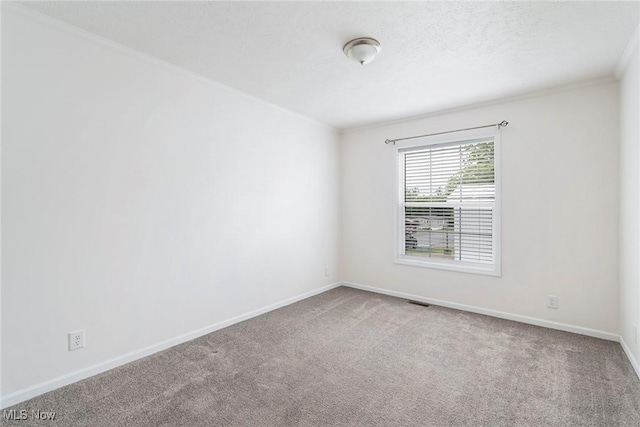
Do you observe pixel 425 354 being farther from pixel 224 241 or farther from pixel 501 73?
pixel 501 73

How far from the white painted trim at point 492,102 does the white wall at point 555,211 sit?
0.04 m

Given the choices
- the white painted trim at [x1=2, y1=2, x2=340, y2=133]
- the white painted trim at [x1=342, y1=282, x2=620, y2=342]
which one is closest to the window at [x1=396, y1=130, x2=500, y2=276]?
the white painted trim at [x1=342, y1=282, x2=620, y2=342]

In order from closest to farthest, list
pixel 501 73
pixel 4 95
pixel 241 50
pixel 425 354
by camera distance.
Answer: pixel 4 95 → pixel 241 50 → pixel 425 354 → pixel 501 73

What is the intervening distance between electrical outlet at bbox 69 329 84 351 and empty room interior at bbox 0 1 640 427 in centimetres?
1

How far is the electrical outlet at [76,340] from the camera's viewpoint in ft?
6.99

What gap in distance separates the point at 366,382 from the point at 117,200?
226 centimetres

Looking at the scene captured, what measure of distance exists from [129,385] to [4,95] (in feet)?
6.52

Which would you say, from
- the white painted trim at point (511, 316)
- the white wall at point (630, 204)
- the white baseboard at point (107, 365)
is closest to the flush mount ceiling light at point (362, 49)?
the white wall at point (630, 204)

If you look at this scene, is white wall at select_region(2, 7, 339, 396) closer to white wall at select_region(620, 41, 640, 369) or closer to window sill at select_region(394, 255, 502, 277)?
window sill at select_region(394, 255, 502, 277)

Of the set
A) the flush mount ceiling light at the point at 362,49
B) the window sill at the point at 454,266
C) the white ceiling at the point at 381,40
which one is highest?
the white ceiling at the point at 381,40

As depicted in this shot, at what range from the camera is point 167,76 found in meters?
2.63

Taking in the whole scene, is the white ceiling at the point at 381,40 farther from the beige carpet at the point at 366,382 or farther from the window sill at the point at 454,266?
the beige carpet at the point at 366,382

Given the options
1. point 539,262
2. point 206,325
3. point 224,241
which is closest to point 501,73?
point 539,262

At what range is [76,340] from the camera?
84.7 inches
